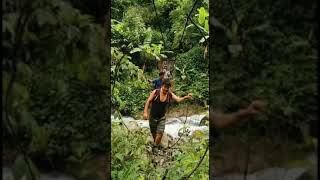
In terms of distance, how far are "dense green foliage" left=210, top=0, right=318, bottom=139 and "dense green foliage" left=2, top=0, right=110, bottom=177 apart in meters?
0.44

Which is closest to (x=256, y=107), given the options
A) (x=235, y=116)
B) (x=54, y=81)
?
(x=235, y=116)

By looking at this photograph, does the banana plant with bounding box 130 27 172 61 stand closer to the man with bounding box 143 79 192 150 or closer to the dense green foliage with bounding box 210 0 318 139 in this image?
the man with bounding box 143 79 192 150

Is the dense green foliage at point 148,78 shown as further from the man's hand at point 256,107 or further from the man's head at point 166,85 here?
the man's hand at point 256,107

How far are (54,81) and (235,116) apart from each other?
0.66 m

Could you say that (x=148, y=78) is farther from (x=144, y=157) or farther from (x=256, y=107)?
(x=256, y=107)

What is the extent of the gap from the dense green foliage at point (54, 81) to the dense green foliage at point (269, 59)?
1.44ft

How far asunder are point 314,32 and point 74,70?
2.77 ft

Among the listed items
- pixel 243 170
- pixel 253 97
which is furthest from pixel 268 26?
pixel 243 170

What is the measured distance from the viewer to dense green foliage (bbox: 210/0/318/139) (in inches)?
66.6

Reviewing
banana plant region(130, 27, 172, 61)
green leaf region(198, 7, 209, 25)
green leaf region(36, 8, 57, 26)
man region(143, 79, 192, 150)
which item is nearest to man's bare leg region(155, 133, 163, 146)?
man region(143, 79, 192, 150)

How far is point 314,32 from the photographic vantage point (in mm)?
1661

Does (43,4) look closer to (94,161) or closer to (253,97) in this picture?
(94,161)

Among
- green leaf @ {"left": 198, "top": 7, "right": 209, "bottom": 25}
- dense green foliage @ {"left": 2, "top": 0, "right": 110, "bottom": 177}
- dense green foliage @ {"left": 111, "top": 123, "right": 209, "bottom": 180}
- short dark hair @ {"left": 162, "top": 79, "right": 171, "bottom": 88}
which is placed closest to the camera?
dense green foliage @ {"left": 2, "top": 0, "right": 110, "bottom": 177}

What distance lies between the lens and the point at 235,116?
176cm
